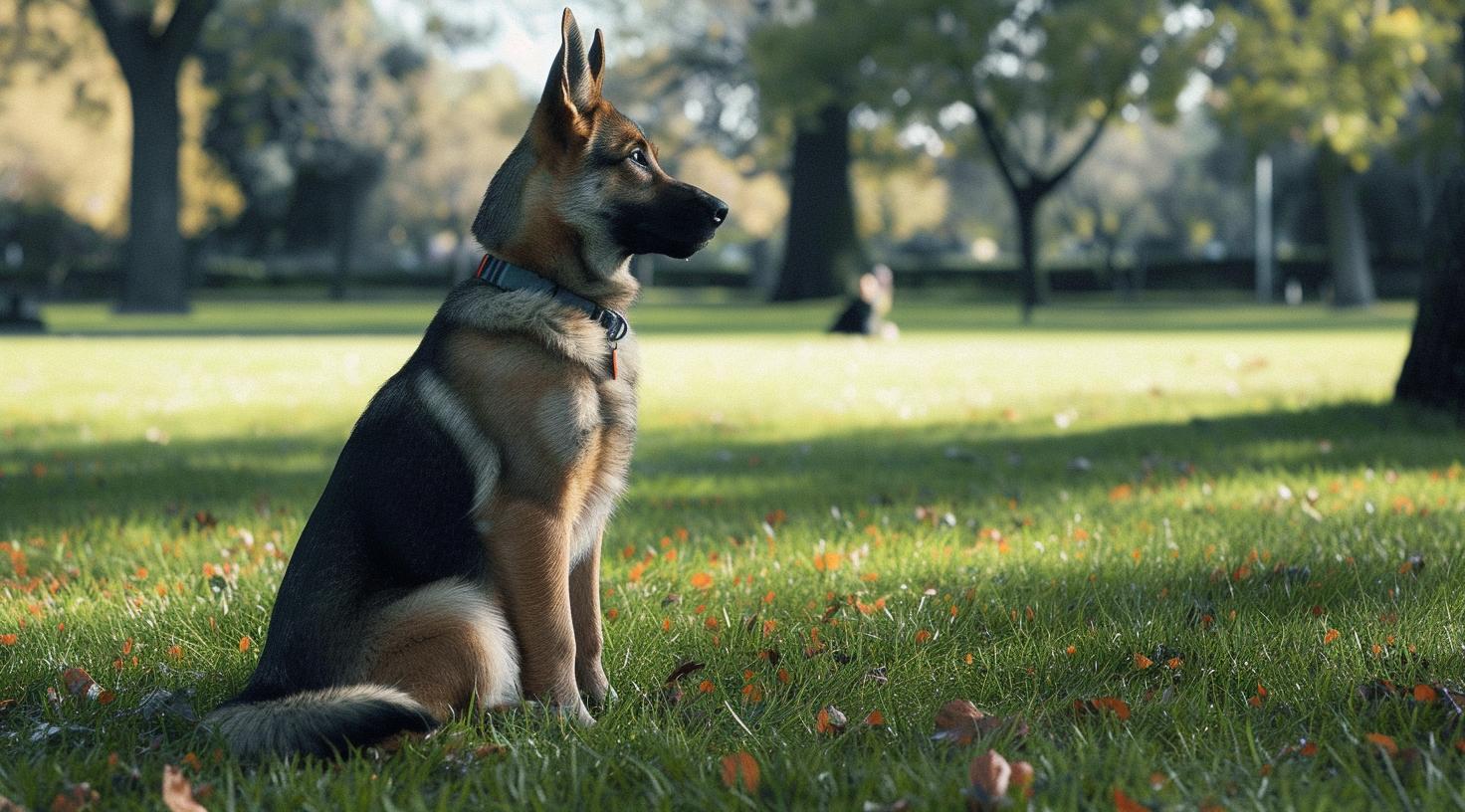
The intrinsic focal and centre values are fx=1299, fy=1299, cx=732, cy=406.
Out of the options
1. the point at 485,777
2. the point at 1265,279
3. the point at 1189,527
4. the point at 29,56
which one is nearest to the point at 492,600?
the point at 485,777

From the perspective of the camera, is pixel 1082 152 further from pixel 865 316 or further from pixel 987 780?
pixel 987 780

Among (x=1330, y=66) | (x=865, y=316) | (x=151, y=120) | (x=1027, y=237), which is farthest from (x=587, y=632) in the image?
(x=1027, y=237)

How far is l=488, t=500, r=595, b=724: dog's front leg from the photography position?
3.20 metres

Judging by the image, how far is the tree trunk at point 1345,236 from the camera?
39250 mm

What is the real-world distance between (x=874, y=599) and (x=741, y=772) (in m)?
1.82

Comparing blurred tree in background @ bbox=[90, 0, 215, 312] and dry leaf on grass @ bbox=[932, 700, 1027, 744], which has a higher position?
blurred tree in background @ bbox=[90, 0, 215, 312]

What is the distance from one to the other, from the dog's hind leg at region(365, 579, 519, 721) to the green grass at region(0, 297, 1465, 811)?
0.10 metres

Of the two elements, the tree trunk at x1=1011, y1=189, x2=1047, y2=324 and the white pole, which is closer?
the tree trunk at x1=1011, y1=189, x2=1047, y2=324

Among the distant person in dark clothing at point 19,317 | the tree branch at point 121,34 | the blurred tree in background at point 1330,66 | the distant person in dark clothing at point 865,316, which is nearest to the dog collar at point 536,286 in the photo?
the distant person in dark clothing at point 865,316

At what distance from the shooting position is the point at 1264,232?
50.3 m

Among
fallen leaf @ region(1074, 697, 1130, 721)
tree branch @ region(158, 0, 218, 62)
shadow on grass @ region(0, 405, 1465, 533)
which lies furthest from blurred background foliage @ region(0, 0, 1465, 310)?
fallen leaf @ region(1074, 697, 1130, 721)

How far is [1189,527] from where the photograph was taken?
576cm

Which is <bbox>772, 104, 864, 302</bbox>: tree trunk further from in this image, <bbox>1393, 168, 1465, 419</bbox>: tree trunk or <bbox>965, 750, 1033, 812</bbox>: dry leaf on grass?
<bbox>965, 750, 1033, 812</bbox>: dry leaf on grass

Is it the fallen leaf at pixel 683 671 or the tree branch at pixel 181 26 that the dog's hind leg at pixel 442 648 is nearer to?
the fallen leaf at pixel 683 671
